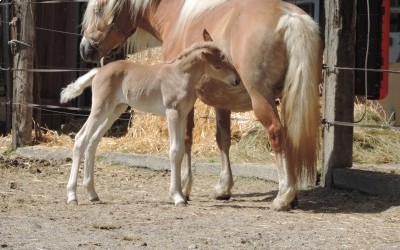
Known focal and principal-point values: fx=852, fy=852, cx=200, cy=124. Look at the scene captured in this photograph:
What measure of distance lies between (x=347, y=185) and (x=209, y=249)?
110 inches

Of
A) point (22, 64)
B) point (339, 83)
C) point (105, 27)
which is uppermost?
point (105, 27)

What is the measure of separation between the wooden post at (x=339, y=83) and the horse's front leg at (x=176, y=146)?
5.22 feet

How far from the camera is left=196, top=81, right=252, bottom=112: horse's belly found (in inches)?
261

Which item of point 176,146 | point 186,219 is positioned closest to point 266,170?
point 176,146

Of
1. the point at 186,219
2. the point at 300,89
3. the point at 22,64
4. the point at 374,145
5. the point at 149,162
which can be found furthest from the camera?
the point at 22,64

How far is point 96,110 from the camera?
646 centimetres

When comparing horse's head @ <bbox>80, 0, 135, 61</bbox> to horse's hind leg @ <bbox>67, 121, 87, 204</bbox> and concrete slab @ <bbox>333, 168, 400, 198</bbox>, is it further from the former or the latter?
concrete slab @ <bbox>333, 168, 400, 198</bbox>

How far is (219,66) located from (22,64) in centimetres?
440

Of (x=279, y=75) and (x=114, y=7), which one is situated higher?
(x=114, y=7)

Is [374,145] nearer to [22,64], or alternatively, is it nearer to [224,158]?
[224,158]

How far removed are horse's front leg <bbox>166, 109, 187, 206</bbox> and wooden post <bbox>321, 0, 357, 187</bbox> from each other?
5.22 feet

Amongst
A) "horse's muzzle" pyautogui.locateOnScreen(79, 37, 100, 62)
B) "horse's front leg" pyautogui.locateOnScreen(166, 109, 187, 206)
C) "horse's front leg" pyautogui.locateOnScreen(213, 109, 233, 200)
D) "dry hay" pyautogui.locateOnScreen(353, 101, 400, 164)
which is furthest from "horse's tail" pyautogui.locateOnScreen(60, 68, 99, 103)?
"dry hay" pyautogui.locateOnScreen(353, 101, 400, 164)

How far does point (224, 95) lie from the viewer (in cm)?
673

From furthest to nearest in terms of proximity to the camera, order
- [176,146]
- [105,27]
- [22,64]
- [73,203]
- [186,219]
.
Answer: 1. [22,64]
2. [105,27]
3. [73,203]
4. [176,146]
5. [186,219]
